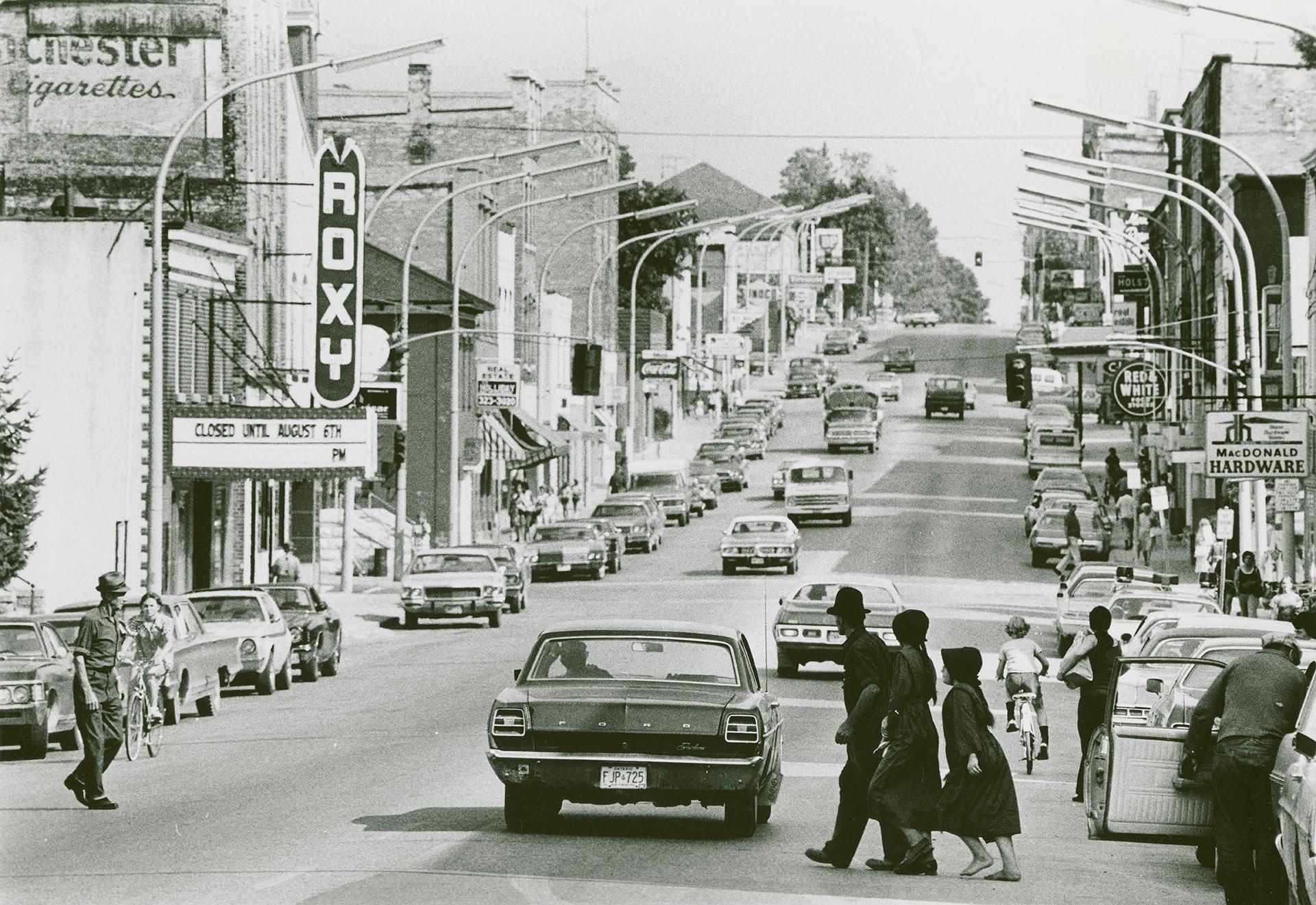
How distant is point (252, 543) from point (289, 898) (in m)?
35.7

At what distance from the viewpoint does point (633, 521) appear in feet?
200

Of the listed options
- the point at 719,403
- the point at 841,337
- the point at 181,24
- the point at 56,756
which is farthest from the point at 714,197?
the point at 56,756

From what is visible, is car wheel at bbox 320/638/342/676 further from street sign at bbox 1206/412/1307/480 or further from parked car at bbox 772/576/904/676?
street sign at bbox 1206/412/1307/480

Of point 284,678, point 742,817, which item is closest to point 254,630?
point 284,678

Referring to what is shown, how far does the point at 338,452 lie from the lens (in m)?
40.1

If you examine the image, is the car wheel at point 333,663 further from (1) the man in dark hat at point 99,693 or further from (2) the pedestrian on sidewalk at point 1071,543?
(2) the pedestrian on sidewalk at point 1071,543

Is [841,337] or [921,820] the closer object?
[921,820]

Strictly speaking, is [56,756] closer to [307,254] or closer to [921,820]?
[921,820]

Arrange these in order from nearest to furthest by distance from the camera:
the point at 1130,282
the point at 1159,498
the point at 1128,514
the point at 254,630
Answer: the point at 254,630 → the point at 1159,498 → the point at 1128,514 → the point at 1130,282

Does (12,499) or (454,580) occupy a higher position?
(12,499)

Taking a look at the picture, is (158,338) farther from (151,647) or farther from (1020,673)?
(1020,673)

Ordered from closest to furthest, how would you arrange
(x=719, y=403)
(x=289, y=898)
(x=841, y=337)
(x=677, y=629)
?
(x=289, y=898) → (x=677, y=629) → (x=719, y=403) → (x=841, y=337)

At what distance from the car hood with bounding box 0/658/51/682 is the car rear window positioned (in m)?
7.23

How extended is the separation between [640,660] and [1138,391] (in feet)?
139
